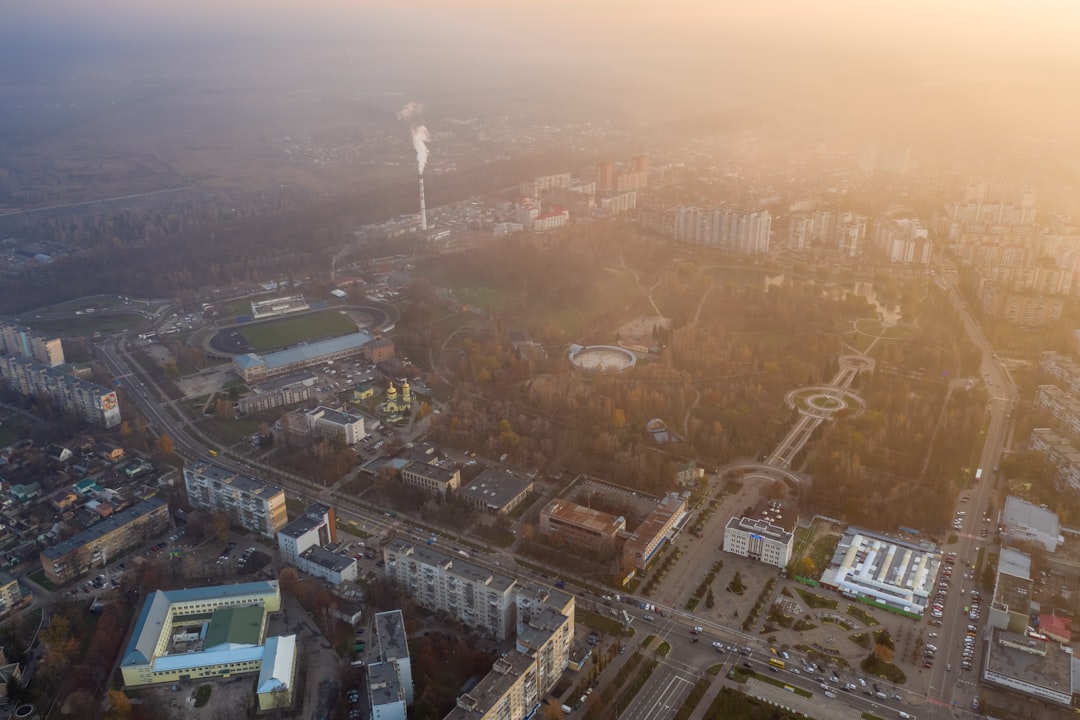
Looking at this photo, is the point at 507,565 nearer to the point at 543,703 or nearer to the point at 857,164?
the point at 543,703

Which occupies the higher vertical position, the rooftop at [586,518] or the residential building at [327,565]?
the rooftop at [586,518]

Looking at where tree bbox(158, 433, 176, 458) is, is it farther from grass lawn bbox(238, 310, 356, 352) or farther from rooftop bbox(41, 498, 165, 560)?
grass lawn bbox(238, 310, 356, 352)

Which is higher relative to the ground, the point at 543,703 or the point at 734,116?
the point at 734,116

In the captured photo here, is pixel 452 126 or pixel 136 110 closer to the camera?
pixel 452 126

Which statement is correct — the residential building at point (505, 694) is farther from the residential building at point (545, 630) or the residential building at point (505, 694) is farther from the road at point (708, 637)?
the road at point (708, 637)

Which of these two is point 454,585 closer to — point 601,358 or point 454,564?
point 454,564

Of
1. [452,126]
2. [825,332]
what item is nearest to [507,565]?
[825,332]

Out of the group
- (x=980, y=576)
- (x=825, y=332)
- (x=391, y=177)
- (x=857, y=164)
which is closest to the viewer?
(x=980, y=576)

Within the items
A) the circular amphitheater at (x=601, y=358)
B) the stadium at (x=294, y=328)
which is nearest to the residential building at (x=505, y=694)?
the circular amphitheater at (x=601, y=358)
